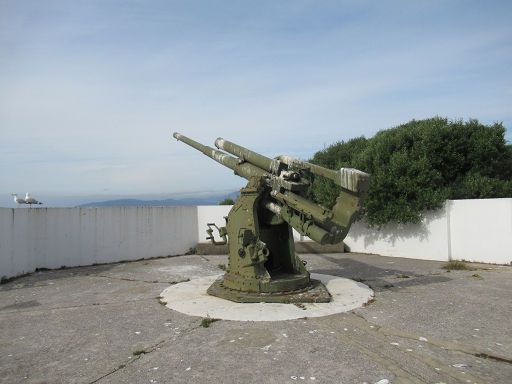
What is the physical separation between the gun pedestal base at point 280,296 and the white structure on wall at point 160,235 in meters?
6.29

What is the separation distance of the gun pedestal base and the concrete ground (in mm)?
789

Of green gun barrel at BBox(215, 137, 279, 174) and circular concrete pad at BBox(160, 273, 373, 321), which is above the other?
green gun barrel at BBox(215, 137, 279, 174)

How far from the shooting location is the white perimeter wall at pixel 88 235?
11141mm

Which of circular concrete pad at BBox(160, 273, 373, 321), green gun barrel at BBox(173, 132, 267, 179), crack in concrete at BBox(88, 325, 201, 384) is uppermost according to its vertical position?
green gun barrel at BBox(173, 132, 267, 179)

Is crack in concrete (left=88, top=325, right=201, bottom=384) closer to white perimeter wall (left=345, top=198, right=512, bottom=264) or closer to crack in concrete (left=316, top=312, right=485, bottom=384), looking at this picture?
crack in concrete (left=316, top=312, right=485, bottom=384)

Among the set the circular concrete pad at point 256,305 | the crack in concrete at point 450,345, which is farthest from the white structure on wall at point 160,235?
the crack in concrete at point 450,345

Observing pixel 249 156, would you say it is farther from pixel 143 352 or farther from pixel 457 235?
pixel 457 235

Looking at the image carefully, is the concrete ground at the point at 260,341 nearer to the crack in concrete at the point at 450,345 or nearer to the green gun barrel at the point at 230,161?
the crack in concrete at the point at 450,345

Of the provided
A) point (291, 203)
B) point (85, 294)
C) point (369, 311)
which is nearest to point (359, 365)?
point (369, 311)

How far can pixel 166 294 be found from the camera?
8172mm

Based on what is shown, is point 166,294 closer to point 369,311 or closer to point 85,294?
point 85,294

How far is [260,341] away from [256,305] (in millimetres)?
1665

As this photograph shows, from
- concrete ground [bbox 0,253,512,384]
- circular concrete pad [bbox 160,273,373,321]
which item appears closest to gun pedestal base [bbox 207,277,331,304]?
circular concrete pad [bbox 160,273,373,321]

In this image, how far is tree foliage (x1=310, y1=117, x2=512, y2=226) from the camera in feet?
43.7
